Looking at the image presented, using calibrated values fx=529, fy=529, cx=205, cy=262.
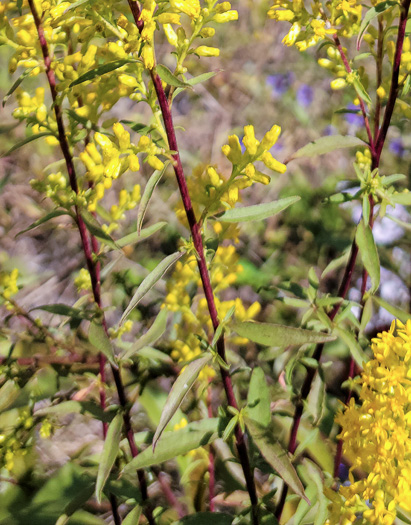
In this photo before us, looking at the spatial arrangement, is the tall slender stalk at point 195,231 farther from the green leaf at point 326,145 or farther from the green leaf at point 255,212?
the green leaf at point 326,145

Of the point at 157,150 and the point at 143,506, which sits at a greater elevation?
the point at 157,150

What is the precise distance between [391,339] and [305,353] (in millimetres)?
504

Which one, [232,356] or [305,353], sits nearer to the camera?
[305,353]

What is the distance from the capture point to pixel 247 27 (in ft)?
16.4

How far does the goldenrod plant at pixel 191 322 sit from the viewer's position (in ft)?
4.01

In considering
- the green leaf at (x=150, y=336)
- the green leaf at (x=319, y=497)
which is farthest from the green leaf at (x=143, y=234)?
the green leaf at (x=319, y=497)

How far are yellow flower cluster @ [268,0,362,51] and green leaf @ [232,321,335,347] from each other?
76cm

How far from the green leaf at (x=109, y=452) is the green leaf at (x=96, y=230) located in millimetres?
560

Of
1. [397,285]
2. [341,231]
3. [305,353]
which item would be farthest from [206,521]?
[341,231]

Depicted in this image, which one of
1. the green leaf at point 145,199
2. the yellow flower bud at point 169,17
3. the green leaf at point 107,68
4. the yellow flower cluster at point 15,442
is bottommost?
the yellow flower cluster at point 15,442

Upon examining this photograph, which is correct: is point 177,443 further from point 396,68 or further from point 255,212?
point 396,68

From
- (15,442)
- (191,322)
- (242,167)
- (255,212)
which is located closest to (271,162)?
(242,167)

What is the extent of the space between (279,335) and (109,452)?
0.63 m

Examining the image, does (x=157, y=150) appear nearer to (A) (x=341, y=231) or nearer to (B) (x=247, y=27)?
(A) (x=341, y=231)
